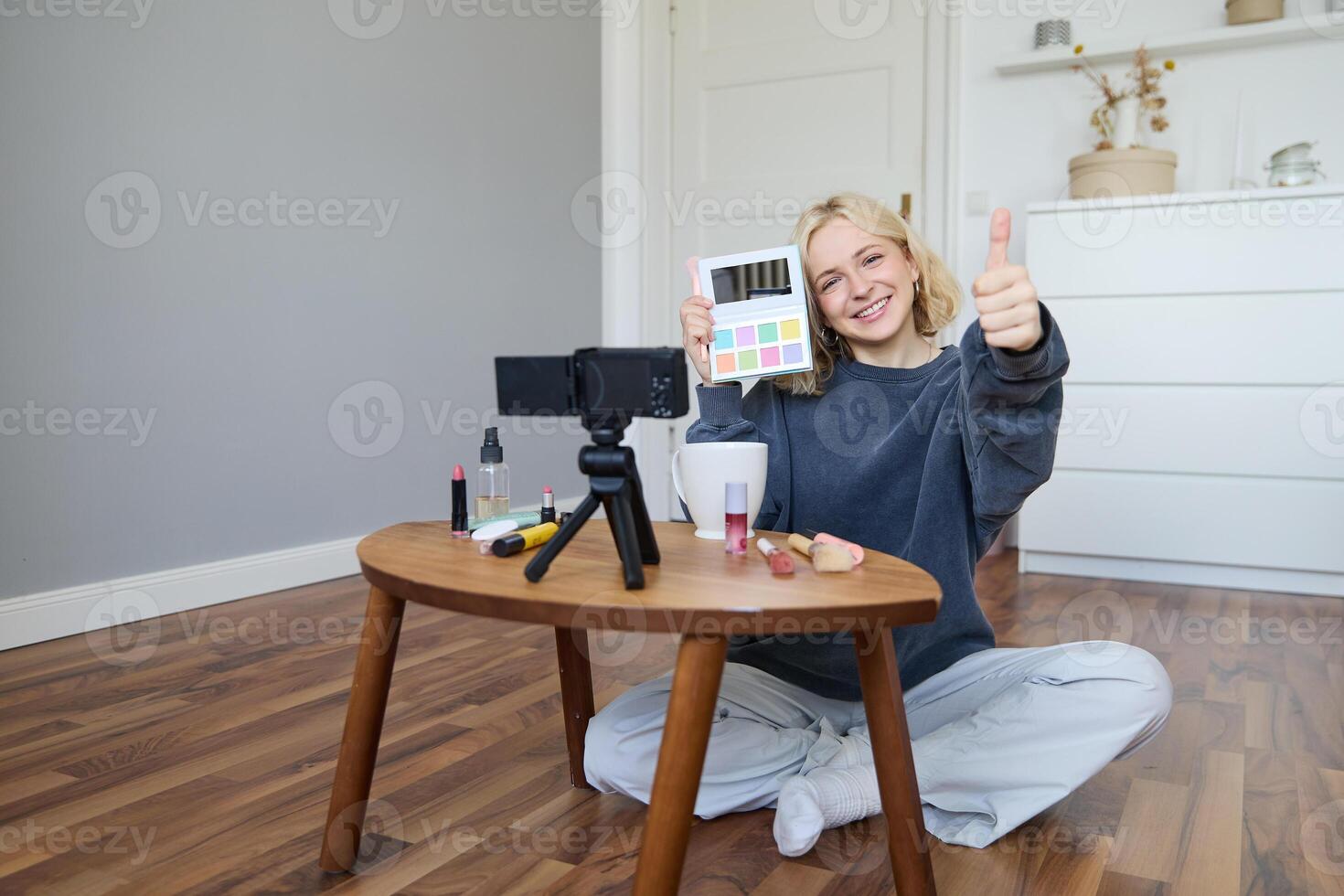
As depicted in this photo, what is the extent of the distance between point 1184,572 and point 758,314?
6.71 ft

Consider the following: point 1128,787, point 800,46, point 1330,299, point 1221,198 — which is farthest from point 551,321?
point 1128,787

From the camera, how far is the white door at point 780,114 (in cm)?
336

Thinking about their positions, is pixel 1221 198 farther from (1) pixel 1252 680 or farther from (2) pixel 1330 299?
(1) pixel 1252 680

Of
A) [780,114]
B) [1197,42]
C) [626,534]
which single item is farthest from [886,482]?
[780,114]

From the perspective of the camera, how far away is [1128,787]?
1346mm

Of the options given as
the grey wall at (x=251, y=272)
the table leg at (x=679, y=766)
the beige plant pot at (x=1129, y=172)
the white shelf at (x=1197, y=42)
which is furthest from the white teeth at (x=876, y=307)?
the white shelf at (x=1197, y=42)

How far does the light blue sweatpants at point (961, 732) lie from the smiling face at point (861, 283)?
436 mm

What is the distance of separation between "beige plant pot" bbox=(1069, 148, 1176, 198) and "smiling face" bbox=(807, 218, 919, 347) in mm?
1710

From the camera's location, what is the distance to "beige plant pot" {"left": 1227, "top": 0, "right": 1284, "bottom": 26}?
9.07ft

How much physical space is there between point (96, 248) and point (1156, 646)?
2.27m

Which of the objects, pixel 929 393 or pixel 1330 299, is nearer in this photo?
pixel 929 393

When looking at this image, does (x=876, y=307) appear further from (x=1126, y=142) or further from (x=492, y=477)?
(x=1126, y=142)

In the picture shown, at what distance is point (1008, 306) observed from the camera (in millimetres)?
885

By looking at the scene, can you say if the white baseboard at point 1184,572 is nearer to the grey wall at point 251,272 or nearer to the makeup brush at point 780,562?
the grey wall at point 251,272
